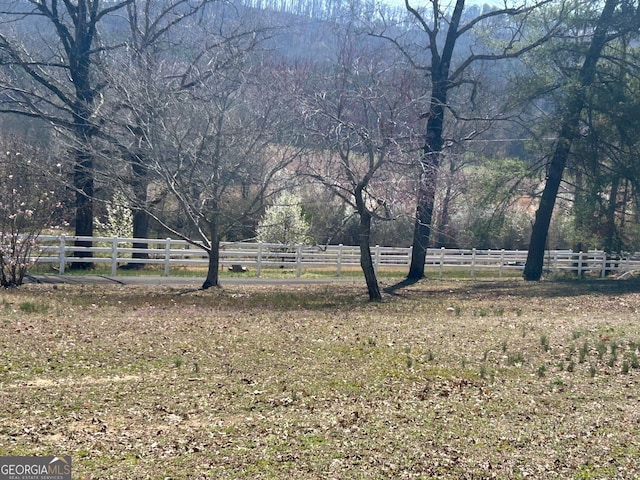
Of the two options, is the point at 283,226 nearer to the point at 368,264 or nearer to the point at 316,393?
the point at 368,264

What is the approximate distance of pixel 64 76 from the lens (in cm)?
2542

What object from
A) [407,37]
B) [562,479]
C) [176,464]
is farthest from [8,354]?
[407,37]

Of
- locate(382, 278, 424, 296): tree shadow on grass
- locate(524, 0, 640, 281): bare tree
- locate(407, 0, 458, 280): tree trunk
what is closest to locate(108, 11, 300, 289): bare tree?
locate(382, 278, 424, 296): tree shadow on grass

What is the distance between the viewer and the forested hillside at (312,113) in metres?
18.5

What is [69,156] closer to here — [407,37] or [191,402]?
[407,37]

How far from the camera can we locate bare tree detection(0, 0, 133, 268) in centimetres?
2300

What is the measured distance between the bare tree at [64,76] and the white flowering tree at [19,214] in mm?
2915

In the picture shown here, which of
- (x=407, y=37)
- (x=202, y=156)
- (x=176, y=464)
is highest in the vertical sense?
(x=407, y=37)

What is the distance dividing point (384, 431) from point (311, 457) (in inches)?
41.2

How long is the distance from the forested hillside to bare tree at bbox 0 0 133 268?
109 millimetres

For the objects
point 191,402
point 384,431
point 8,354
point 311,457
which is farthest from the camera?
point 8,354

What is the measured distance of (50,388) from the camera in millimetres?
8305

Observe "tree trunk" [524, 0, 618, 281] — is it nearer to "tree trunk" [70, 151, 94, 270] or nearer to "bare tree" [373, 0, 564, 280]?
"bare tree" [373, 0, 564, 280]

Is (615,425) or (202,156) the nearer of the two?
(615,425)
